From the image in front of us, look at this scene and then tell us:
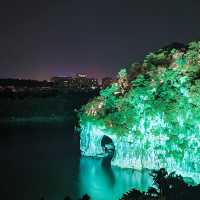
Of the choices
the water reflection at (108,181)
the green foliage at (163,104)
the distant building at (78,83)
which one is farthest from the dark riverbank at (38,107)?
the water reflection at (108,181)

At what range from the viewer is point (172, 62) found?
21.6 metres

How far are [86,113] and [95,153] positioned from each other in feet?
6.55

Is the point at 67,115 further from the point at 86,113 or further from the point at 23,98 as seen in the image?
the point at 86,113

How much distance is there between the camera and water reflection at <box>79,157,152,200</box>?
Answer: 696 inches

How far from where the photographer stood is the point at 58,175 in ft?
66.4

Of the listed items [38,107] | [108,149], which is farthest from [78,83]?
[108,149]

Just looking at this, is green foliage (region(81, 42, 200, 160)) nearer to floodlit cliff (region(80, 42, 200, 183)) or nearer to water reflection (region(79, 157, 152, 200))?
floodlit cliff (region(80, 42, 200, 183))

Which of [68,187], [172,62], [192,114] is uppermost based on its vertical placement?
[172,62]

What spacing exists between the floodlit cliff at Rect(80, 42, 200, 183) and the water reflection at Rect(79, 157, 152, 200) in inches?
29.8

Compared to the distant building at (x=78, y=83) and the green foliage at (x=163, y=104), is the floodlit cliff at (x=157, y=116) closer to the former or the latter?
A: the green foliage at (x=163, y=104)

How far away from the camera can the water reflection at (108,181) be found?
17.7m

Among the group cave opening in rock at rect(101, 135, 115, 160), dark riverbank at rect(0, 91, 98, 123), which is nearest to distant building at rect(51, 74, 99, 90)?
dark riverbank at rect(0, 91, 98, 123)

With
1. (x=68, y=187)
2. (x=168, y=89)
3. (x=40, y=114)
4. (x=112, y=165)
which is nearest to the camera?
(x=68, y=187)

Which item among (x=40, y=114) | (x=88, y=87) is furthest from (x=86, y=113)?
(x=88, y=87)
